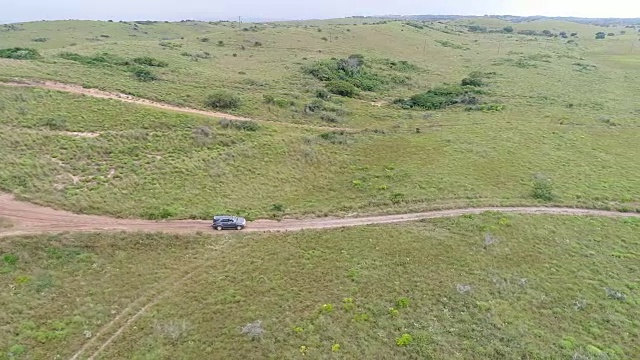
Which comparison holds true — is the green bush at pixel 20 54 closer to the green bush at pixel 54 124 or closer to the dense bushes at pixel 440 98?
the green bush at pixel 54 124

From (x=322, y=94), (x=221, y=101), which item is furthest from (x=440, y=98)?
(x=221, y=101)

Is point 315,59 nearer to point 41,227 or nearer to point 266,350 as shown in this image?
point 41,227

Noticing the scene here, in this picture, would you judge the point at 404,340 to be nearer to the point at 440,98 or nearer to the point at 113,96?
the point at 113,96

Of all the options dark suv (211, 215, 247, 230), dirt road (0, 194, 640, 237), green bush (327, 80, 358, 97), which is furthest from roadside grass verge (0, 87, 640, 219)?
green bush (327, 80, 358, 97)

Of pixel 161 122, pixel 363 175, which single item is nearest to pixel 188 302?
pixel 363 175

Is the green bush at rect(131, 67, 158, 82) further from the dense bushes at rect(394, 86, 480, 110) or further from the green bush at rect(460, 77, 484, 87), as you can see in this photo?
the green bush at rect(460, 77, 484, 87)
